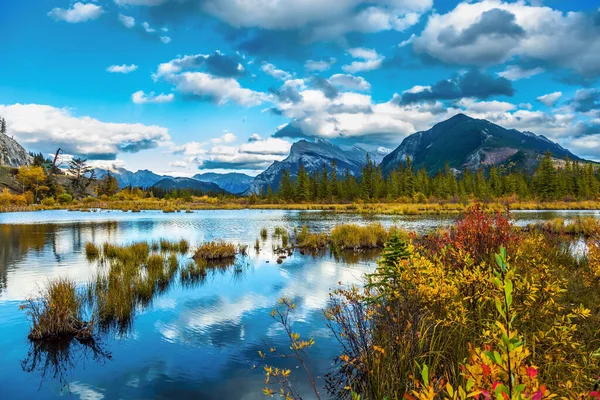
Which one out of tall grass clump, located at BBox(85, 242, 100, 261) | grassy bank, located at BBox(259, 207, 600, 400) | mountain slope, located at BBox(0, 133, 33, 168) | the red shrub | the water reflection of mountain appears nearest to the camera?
grassy bank, located at BBox(259, 207, 600, 400)

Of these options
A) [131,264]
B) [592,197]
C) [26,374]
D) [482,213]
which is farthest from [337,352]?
[592,197]

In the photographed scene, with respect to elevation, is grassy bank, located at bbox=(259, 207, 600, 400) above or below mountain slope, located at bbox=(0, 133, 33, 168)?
below

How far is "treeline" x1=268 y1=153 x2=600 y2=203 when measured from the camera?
9288cm

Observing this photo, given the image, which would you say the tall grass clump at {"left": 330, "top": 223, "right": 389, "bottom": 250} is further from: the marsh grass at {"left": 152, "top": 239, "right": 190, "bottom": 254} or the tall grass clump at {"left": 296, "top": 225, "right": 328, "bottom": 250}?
the marsh grass at {"left": 152, "top": 239, "right": 190, "bottom": 254}

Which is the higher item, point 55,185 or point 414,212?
point 55,185

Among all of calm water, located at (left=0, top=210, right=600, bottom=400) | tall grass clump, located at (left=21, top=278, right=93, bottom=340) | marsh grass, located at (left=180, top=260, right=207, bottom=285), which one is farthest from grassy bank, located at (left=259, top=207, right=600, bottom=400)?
marsh grass, located at (left=180, top=260, right=207, bottom=285)

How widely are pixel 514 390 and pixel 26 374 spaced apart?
9684mm

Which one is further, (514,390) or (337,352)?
(337,352)

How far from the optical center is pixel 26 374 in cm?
781

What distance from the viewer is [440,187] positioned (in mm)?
101062

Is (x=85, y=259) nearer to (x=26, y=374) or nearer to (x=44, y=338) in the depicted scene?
(x=44, y=338)

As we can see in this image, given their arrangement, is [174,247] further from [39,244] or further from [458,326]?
[458,326]

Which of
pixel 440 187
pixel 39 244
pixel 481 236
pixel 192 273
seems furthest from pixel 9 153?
pixel 481 236

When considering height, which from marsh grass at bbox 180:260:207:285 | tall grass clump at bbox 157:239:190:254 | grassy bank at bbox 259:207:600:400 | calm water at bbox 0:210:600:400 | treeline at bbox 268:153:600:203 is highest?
treeline at bbox 268:153:600:203
